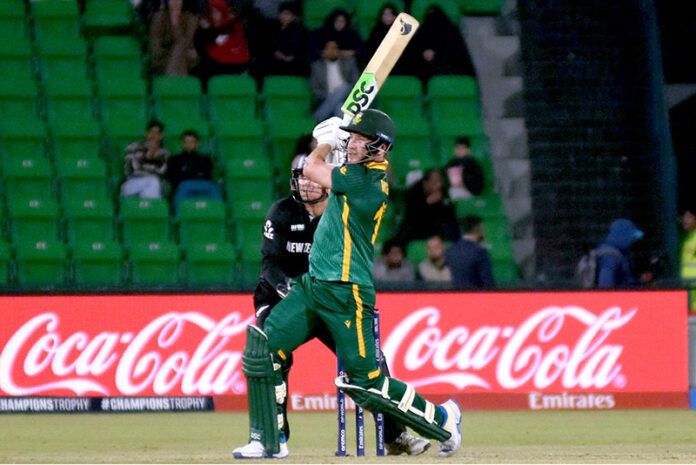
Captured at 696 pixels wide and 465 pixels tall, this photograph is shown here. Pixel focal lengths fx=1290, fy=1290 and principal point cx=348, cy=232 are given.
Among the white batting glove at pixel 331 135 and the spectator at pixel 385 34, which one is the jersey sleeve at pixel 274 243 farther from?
the spectator at pixel 385 34

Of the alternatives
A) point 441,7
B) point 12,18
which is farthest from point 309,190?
point 12,18

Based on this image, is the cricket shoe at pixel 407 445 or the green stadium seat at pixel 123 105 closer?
the cricket shoe at pixel 407 445

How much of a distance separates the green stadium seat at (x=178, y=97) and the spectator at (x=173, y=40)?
7.8 inches

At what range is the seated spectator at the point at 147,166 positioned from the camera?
13.9 metres

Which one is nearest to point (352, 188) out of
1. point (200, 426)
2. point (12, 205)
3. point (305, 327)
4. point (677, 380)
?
point (305, 327)

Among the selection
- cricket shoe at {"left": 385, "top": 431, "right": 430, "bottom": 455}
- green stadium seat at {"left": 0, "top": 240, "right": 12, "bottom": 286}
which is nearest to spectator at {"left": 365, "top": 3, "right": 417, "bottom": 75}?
Result: green stadium seat at {"left": 0, "top": 240, "right": 12, "bottom": 286}

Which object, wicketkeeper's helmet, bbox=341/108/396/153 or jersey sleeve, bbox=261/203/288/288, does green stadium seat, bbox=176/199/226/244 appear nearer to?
jersey sleeve, bbox=261/203/288/288

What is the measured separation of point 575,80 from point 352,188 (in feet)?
29.4

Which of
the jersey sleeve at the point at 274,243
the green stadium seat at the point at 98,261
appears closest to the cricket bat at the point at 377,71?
the jersey sleeve at the point at 274,243

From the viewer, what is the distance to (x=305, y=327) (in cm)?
738

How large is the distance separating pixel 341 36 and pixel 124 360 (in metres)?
4.93

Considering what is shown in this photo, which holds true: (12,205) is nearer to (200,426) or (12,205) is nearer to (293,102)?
(293,102)

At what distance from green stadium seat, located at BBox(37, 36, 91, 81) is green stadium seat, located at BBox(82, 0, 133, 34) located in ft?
1.37

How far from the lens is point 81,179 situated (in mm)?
14359
